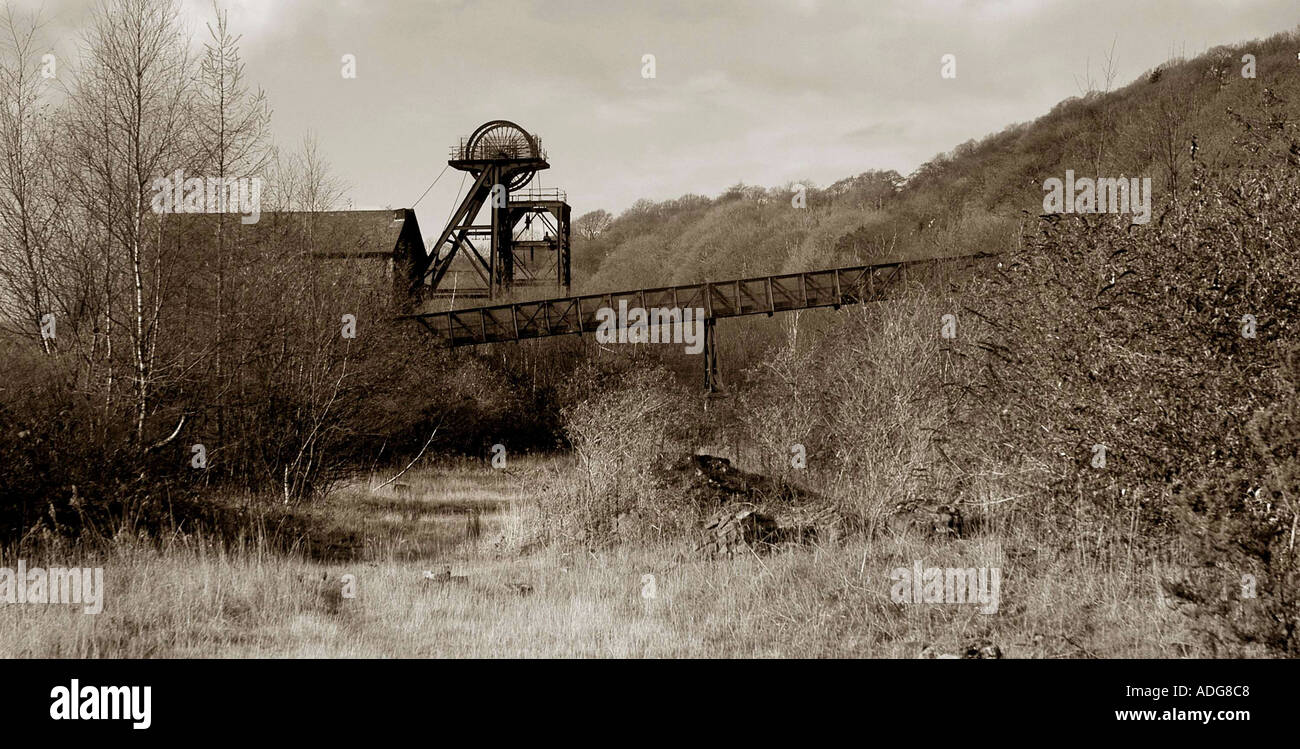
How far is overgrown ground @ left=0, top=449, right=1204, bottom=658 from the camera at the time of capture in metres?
5.59

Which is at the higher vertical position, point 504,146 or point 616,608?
point 504,146

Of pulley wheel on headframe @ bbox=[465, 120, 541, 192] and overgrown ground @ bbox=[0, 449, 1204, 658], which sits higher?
pulley wheel on headframe @ bbox=[465, 120, 541, 192]

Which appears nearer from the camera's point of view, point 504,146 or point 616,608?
point 616,608

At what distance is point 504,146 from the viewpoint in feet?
107

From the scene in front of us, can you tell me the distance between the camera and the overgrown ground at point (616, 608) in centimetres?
559

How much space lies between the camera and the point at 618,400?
1156cm

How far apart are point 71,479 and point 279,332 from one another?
4.76 metres

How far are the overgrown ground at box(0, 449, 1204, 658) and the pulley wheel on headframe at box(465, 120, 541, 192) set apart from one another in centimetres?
2559

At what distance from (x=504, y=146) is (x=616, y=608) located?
28428 millimetres

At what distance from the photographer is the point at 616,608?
690cm

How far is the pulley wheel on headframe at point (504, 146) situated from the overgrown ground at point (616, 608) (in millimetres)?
25590

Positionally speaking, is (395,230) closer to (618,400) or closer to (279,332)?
(279,332)
